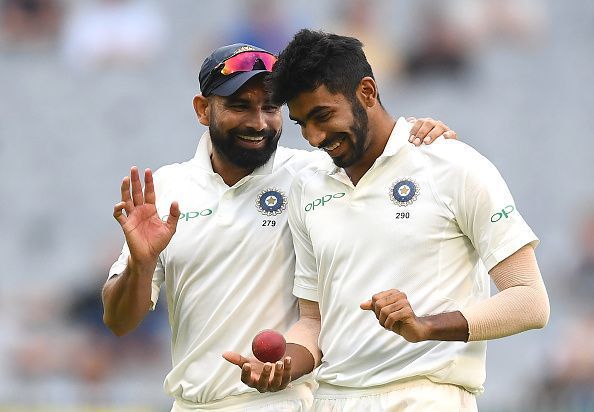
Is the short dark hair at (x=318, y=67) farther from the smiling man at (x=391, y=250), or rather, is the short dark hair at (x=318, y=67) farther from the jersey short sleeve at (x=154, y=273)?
the jersey short sleeve at (x=154, y=273)

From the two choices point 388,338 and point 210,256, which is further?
point 210,256

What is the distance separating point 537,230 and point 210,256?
6.54m

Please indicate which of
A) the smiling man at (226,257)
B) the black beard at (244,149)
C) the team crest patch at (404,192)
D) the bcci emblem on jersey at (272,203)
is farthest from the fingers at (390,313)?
the black beard at (244,149)

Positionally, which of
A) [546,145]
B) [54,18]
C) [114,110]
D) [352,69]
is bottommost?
[352,69]

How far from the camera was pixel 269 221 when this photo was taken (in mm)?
4734

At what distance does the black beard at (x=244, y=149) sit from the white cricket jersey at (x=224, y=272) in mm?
67

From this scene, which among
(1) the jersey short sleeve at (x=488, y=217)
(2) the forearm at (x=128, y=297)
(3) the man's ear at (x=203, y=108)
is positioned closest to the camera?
(1) the jersey short sleeve at (x=488, y=217)

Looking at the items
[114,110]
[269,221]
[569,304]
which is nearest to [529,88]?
[569,304]

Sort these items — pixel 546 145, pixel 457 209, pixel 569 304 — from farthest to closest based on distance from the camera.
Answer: pixel 546 145 < pixel 569 304 < pixel 457 209

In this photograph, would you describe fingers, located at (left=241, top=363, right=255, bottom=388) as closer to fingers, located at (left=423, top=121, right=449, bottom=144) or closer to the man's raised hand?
the man's raised hand

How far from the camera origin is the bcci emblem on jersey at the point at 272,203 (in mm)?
4762

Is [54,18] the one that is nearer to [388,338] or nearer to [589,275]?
[589,275]

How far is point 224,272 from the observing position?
472 centimetres

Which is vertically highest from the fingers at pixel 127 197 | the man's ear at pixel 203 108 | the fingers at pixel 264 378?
the man's ear at pixel 203 108
